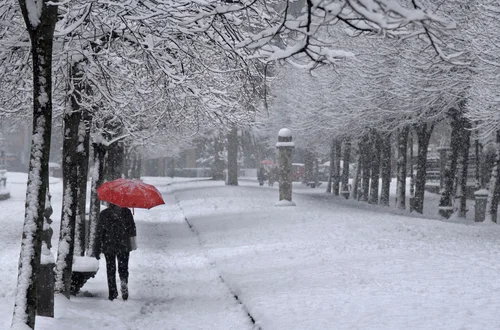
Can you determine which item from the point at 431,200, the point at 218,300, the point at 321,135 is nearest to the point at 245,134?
the point at 321,135

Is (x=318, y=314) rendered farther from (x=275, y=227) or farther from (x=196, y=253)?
(x=275, y=227)

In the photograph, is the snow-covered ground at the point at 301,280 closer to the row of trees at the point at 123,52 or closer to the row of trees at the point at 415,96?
the row of trees at the point at 123,52

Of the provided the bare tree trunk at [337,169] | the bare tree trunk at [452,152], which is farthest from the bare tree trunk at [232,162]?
the bare tree trunk at [452,152]

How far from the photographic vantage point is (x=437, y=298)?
321 inches

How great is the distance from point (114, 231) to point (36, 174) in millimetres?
4259

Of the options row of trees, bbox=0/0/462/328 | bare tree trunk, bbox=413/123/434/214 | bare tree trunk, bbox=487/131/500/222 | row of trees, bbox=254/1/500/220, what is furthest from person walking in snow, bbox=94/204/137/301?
bare tree trunk, bbox=413/123/434/214

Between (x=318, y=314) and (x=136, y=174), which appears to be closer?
(x=318, y=314)

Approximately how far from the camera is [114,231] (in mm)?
9977

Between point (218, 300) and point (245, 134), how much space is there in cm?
3950

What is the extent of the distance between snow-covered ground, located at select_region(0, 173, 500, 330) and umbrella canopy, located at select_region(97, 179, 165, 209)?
4.99 ft

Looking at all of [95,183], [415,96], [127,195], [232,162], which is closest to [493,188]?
[415,96]

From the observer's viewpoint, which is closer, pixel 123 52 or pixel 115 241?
pixel 123 52

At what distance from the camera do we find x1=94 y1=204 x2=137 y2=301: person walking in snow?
9.85 meters

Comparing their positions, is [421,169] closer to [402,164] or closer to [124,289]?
[402,164]
